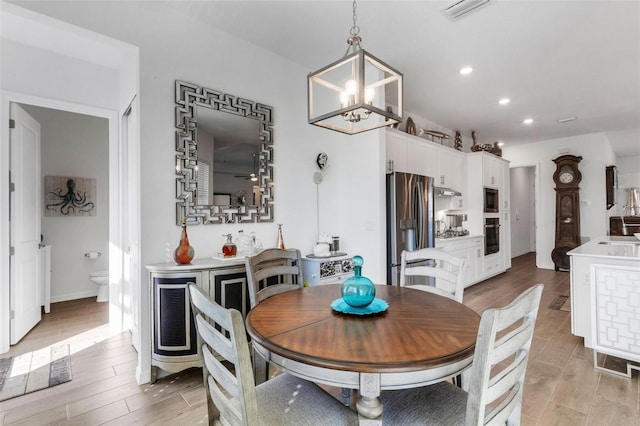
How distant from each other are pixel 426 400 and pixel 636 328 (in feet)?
7.38

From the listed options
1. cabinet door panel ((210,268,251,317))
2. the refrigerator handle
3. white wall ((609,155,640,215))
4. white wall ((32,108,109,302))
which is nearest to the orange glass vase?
cabinet door panel ((210,268,251,317))

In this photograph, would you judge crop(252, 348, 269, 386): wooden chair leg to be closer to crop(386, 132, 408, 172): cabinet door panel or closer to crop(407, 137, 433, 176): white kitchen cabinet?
crop(386, 132, 408, 172): cabinet door panel

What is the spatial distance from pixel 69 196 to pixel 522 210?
10757mm

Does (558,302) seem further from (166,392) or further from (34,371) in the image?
(34,371)

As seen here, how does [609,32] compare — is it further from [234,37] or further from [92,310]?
[92,310]

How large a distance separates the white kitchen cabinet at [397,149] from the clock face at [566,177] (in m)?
4.52

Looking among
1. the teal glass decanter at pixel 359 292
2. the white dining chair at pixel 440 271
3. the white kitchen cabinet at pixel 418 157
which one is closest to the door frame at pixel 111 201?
the teal glass decanter at pixel 359 292

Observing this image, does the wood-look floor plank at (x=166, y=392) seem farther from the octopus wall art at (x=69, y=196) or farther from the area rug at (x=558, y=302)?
the octopus wall art at (x=69, y=196)

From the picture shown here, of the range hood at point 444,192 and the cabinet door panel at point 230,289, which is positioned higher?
the range hood at point 444,192

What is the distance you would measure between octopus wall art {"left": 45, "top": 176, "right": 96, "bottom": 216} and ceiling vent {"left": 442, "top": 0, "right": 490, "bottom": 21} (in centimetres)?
517

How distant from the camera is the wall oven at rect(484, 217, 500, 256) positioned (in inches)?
226

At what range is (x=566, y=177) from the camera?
6.59m

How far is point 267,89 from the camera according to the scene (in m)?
3.20

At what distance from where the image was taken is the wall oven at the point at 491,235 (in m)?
5.74
